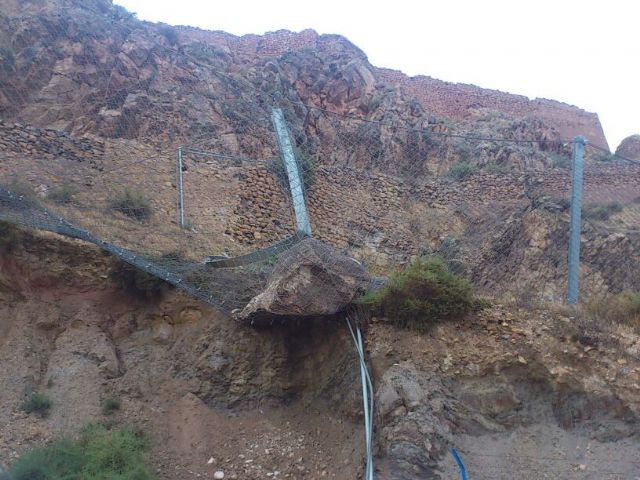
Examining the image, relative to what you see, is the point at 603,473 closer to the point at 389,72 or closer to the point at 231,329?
the point at 231,329

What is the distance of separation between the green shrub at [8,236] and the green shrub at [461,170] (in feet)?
25.1

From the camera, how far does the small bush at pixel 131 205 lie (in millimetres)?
8039

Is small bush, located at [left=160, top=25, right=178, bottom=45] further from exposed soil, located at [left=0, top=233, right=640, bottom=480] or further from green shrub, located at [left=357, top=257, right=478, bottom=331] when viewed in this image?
green shrub, located at [left=357, top=257, right=478, bottom=331]

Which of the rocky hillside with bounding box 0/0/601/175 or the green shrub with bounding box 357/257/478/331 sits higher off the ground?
the rocky hillside with bounding box 0/0/601/175

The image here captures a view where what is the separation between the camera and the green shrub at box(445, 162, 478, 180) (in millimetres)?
11359

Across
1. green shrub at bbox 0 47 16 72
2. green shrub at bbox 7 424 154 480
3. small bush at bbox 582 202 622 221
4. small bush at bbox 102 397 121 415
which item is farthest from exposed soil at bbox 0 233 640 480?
green shrub at bbox 0 47 16 72

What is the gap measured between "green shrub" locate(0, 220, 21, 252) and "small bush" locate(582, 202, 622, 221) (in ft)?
28.4

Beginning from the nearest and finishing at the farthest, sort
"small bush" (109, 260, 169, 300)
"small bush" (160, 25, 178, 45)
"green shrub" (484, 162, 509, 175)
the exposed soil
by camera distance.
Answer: the exposed soil, "small bush" (109, 260, 169, 300), "green shrub" (484, 162, 509, 175), "small bush" (160, 25, 178, 45)

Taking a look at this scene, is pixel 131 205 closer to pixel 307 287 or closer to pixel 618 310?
pixel 307 287

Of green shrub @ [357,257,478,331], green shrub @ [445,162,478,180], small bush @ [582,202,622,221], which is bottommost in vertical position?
green shrub @ [357,257,478,331]

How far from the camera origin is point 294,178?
8.24m

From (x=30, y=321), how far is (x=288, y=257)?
295 cm

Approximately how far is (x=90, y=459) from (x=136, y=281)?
2.26m

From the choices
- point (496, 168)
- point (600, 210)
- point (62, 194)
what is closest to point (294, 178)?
point (62, 194)
